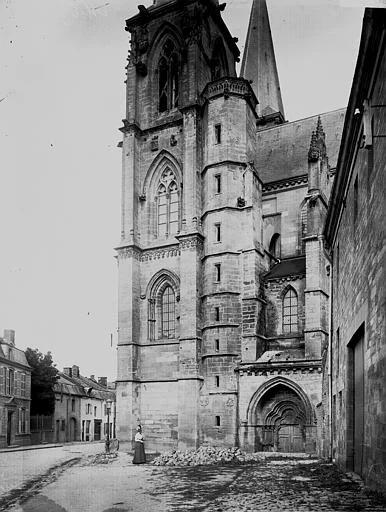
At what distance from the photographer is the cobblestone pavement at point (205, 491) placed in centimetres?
942

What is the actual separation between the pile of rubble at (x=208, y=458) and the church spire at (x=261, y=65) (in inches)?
1075

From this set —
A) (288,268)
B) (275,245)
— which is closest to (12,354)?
(275,245)

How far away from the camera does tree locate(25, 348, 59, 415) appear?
4097cm

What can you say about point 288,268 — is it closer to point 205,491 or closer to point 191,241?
point 191,241

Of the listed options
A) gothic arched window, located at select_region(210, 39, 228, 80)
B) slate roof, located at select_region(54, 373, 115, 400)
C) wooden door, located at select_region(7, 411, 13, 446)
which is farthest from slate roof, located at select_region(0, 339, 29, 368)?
gothic arched window, located at select_region(210, 39, 228, 80)

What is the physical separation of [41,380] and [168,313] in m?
16.3

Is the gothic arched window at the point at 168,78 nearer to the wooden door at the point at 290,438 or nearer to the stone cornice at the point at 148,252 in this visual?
the stone cornice at the point at 148,252

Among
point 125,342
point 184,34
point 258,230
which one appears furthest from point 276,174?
point 125,342

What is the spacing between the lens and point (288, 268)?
28.6 metres

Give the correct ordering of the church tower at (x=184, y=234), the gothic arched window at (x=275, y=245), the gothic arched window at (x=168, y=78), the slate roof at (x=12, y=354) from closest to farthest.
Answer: the church tower at (x=184, y=234), the gothic arched window at (x=168, y=78), the gothic arched window at (x=275, y=245), the slate roof at (x=12, y=354)

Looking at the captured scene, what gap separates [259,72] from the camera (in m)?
44.9

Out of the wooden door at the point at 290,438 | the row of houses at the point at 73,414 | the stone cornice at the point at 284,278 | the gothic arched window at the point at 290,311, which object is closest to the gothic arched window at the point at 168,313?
the stone cornice at the point at 284,278

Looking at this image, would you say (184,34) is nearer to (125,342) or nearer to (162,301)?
(162,301)

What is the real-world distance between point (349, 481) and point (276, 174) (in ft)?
75.3
